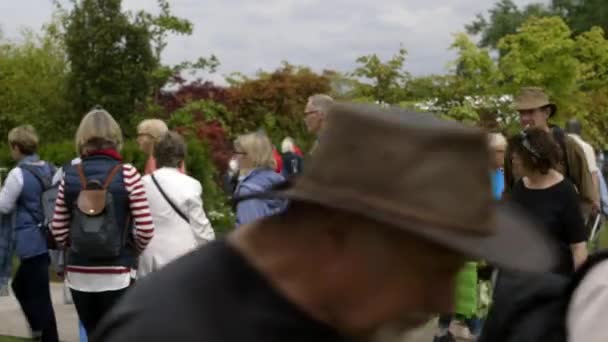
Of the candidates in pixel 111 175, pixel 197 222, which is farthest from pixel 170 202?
pixel 111 175

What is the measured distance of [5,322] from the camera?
9859 millimetres

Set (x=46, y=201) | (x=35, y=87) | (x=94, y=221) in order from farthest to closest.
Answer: (x=35, y=87) → (x=46, y=201) → (x=94, y=221)

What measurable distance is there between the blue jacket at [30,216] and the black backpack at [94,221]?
1.67 metres

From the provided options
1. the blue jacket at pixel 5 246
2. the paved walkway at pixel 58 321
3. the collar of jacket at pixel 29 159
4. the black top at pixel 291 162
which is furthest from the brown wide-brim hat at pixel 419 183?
the black top at pixel 291 162

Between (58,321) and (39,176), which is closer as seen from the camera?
(39,176)

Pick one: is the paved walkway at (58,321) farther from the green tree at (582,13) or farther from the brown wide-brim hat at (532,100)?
the green tree at (582,13)

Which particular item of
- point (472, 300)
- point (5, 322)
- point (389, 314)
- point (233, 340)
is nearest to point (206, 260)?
point (233, 340)

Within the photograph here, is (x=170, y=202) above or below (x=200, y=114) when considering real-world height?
above

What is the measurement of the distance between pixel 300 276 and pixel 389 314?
15 centimetres

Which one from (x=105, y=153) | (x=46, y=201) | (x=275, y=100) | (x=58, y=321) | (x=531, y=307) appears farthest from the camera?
(x=275, y=100)

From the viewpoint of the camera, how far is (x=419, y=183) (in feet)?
5.40

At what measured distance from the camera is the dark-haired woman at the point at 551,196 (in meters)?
6.52

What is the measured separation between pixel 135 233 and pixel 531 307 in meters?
4.31

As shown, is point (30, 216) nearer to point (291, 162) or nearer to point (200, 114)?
point (291, 162)
